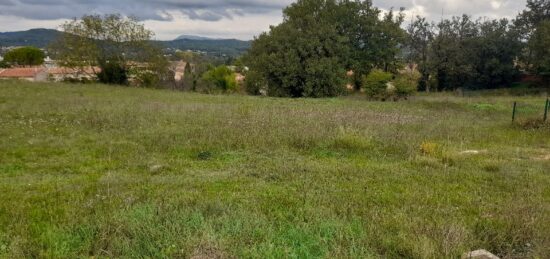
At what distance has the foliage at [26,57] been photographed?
64500 millimetres

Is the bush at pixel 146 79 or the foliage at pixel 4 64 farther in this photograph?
the foliage at pixel 4 64

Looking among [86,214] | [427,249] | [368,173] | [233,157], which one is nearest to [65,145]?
[233,157]

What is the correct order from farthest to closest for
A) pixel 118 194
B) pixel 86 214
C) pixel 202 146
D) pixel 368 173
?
pixel 202 146 → pixel 368 173 → pixel 118 194 → pixel 86 214

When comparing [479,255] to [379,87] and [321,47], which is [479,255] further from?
[321,47]

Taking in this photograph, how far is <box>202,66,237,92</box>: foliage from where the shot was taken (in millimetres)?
66725

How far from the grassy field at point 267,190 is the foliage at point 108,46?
24333mm

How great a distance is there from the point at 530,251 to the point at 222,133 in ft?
25.8

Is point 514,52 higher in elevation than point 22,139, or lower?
higher

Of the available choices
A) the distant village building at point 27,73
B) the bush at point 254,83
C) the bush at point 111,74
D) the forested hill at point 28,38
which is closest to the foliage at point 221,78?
the distant village building at point 27,73

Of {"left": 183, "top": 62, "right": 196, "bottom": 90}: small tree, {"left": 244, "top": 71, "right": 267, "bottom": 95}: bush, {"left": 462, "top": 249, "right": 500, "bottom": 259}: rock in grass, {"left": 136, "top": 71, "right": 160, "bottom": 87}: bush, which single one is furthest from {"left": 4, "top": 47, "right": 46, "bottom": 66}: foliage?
{"left": 462, "top": 249, "right": 500, "bottom": 259}: rock in grass

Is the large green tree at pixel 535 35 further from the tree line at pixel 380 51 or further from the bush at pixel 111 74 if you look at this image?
the bush at pixel 111 74

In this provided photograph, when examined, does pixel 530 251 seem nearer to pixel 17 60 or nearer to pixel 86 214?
pixel 86 214

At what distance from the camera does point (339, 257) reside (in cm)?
409

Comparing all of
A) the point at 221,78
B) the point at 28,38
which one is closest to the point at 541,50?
the point at 221,78
